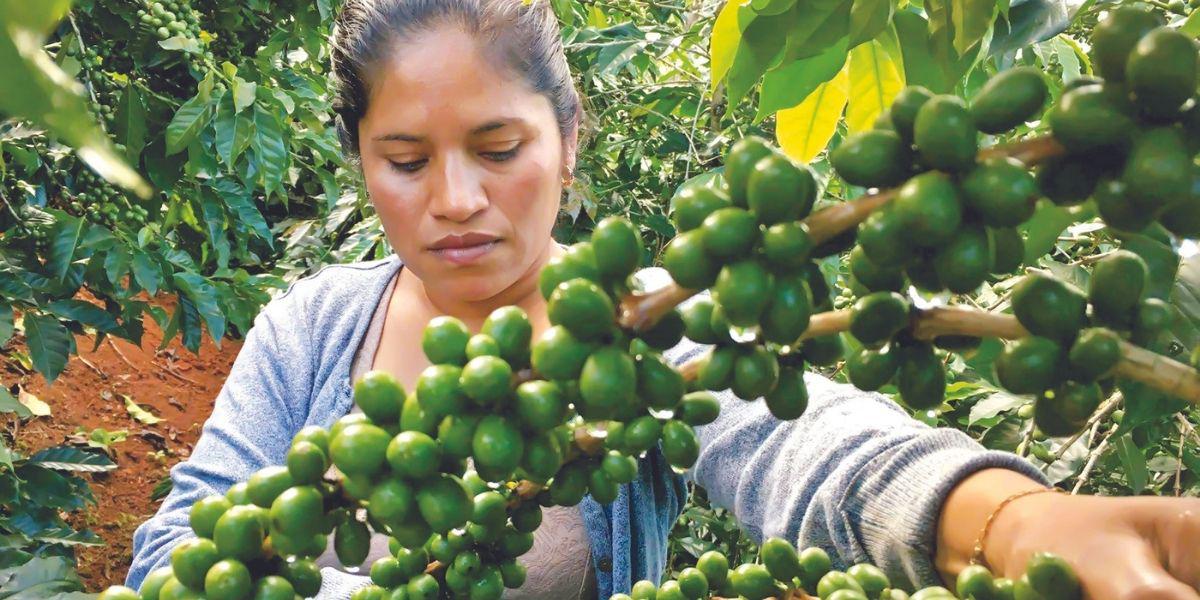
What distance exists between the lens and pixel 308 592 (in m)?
0.74

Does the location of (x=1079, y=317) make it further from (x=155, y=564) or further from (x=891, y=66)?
(x=155, y=564)

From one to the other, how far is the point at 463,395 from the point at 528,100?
132 cm

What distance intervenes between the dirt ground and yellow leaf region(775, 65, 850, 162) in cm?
436

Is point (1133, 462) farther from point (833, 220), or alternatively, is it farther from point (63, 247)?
point (63, 247)

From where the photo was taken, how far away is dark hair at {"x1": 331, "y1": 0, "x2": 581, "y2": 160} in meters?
1.90

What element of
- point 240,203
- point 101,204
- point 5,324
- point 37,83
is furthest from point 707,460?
point 101,204

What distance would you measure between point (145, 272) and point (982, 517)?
2628 mm

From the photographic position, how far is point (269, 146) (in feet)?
9.21

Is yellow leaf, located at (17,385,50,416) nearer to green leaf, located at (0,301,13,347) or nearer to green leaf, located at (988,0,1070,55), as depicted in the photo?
green leaf, located at (0,301,13,347)

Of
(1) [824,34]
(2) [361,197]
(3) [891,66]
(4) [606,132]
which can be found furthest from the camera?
(4) [606,132]

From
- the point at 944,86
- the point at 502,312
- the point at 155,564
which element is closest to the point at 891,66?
the point at 944,86

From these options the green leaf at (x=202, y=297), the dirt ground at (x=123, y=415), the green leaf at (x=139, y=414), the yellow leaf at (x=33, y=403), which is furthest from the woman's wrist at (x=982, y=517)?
the green leaf at (x=139, y=414)

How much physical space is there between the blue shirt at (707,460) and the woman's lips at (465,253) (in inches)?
12.0

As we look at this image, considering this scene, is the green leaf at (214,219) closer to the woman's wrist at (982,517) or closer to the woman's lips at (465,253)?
the woman's lips at (465,253)
